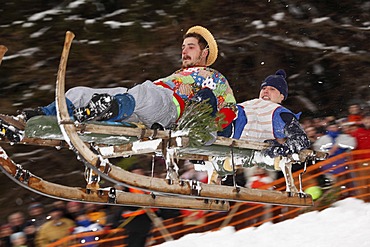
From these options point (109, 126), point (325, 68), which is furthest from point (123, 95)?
point (325, 68)

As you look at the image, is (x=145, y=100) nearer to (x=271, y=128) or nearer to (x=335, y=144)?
(x=271, y=128)

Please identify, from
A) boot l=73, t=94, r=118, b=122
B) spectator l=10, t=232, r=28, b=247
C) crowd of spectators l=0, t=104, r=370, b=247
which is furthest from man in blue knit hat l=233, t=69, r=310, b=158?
spectator l=10, t=232, r=28, b=247

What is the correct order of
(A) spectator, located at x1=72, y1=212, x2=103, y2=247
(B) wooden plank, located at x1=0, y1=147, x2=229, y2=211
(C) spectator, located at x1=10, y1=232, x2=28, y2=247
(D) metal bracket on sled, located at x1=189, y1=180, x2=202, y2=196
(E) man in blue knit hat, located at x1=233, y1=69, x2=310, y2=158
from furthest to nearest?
(C) spectator, located at x1=10, y1=232, x2=28, y2=247, (A) spectator, located at x1=72, y1=212, x2=103, y2=247, (E) man in blue knit hat, located at x1=233, y1=69, x2=310, y2=158, (D) metal bracket on sled, located at x1=189, y1=180, x2=202, y2=196, (B) wooden plank, located at x1=0, y1=147, x2=229, y2=211

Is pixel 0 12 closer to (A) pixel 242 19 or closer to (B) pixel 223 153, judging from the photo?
(A) pixel 242 19

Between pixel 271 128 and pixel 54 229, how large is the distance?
244 centimetres

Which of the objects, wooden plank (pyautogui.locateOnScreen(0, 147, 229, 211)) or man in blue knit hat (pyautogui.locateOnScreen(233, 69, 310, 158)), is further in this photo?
man in blue knit hat (pyautogui.locateOnScreen(233, 69, 310, 158))

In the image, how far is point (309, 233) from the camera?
7.45 m

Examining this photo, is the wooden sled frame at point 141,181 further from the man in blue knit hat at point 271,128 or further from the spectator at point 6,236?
the spectator at point 6,236

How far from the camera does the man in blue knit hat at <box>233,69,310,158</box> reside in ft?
18.7

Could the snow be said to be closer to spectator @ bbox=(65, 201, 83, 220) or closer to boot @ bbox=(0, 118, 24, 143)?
spectator @ bbox=(65, 201, 83, 220)

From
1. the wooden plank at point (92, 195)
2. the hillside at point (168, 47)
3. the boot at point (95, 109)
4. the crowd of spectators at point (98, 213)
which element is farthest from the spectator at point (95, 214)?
the hillside at point (168, 47)

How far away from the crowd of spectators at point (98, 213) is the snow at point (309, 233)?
318 millimetres

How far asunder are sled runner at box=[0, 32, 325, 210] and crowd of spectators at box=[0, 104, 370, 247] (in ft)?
4.21

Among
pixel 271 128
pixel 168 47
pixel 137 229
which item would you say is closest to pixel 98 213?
pixel 137 229
